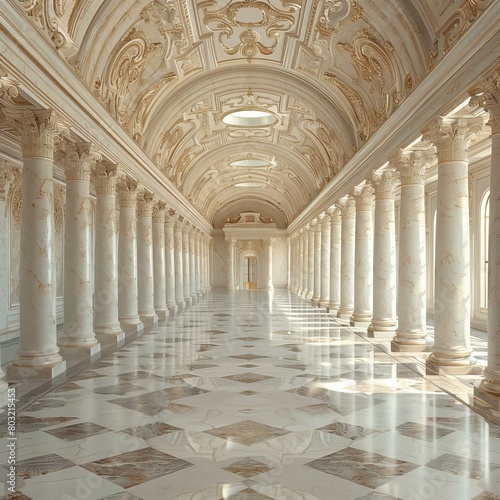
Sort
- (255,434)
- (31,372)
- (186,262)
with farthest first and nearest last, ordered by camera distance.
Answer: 1. (186,262)
2. (31,372)
3. (255,434)

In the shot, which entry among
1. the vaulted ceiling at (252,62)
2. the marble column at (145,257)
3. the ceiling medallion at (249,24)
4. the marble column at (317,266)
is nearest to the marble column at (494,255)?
the vaulted ceiling at (252,62)

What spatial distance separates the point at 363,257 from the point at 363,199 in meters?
1.88

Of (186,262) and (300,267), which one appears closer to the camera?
(186,262)

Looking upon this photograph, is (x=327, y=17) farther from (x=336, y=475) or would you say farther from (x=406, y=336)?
(x=336, y=475)

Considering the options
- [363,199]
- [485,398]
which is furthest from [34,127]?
[363,199]

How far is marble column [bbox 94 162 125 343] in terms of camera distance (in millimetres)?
13820

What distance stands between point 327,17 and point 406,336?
25.6 feet

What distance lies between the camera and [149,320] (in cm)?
1844

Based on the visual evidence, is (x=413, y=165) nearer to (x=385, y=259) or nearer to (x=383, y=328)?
(x=385, y=259)

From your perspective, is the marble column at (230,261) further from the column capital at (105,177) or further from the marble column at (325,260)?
the column capital at (105,177)

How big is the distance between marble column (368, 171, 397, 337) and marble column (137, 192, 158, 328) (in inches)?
315

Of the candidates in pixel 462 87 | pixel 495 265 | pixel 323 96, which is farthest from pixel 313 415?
pixel 323 96

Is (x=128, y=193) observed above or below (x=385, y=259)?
above

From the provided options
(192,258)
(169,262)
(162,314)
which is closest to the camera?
(162,314)
